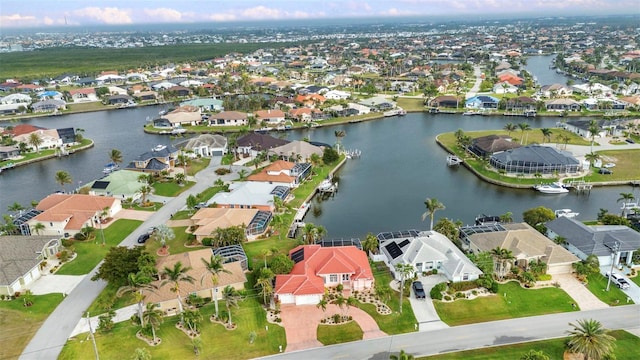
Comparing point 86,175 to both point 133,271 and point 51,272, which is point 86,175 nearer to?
point 51,272

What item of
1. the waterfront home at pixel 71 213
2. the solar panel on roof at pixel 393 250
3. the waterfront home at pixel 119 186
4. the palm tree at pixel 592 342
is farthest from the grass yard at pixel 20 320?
the palm tree at pixel 592 342

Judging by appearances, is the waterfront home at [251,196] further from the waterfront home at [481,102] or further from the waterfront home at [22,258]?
the waterfront home at [481,102]

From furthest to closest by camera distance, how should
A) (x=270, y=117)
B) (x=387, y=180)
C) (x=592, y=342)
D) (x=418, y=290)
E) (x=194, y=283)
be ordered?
(x=270, y=117)
(x=387, y=180)
(x=418, y=290)
(x=194, y=283)
(x=592, y=342)

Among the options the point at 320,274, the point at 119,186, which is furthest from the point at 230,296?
the point at 119,186

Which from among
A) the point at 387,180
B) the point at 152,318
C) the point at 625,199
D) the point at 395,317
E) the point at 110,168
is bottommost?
the point at 387,180

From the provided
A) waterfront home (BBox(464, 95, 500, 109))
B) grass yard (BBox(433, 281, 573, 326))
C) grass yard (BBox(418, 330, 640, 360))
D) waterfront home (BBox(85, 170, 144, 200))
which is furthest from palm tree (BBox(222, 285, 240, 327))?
waterfront home (BBox(464, 95, 500, 109))

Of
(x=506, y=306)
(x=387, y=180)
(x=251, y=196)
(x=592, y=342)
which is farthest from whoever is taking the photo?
(x=387, y=180)

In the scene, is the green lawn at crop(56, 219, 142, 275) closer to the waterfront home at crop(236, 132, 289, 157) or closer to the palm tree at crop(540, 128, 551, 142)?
the waterfront home at crop(236, 132, 289, 157)

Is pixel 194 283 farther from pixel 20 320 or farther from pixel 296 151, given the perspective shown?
pixel 296 151

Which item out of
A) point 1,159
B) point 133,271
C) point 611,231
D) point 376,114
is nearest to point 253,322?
point 133,271
